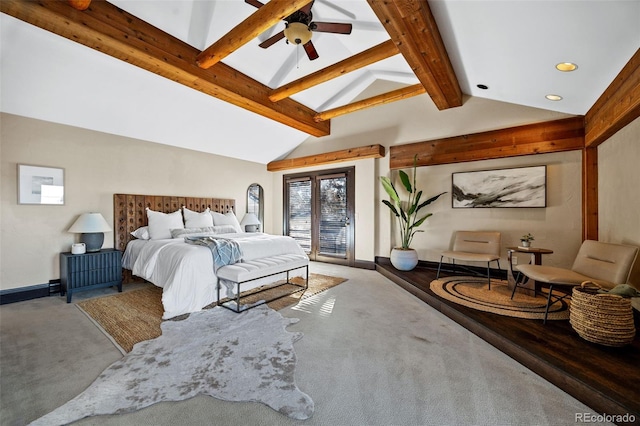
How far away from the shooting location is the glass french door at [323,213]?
5812mm

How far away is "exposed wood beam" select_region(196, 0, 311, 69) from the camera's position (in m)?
2.36

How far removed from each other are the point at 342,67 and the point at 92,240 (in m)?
4.28

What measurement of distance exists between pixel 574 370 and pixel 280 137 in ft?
19.0

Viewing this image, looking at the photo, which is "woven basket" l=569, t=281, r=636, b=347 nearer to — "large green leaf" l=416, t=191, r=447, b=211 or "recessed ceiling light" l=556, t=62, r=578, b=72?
"recessed ceiling light" l=556, t=62, r=578, b=72

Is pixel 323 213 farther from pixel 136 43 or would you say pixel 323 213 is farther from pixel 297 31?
pixel 136 43

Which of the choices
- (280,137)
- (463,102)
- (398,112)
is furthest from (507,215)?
(280,137)

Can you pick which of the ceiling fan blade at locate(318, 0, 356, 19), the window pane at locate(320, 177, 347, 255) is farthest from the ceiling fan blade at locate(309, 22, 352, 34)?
the window pane at locate(320, 177, 347, 255)

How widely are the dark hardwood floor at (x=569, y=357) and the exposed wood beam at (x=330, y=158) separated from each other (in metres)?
3.32

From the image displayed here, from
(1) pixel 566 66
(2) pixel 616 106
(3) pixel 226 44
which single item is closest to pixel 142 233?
(3) pixel 226 44

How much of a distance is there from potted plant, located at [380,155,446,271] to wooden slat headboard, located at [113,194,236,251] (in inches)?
156

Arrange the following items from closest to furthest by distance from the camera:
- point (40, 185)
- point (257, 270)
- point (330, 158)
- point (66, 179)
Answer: point (257, 270) → point (40, 185) → point (66, 179) → point (330, 158)

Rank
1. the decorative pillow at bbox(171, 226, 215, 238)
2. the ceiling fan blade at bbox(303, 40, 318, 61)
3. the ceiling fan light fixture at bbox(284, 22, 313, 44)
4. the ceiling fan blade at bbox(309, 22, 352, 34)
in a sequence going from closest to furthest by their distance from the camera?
the ceiling fan light fixture at bbox(284, 22, 313, 44) → the ceiling fan blade at bbox(309, 22, 352, 34) → the ceiling fan blade at bbox(303, 40, 318, 61) → the decorative pillow at bbox(171, 226, 215, 238)

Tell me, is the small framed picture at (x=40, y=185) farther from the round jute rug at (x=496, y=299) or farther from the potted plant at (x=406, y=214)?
the round jute rug at (x=496, y=299)

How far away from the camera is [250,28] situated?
2678mm
